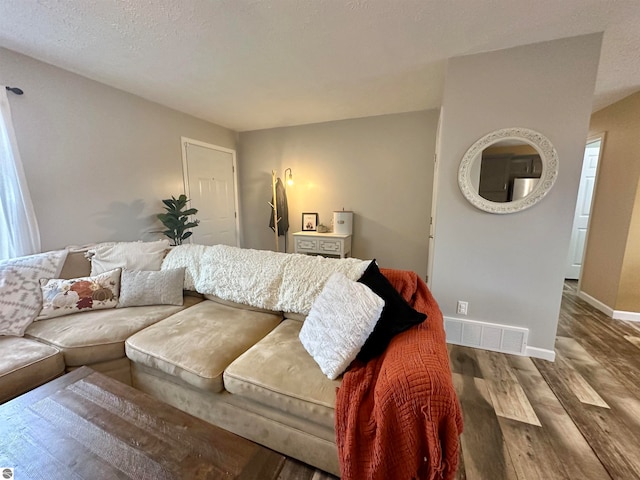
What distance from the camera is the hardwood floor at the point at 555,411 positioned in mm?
1185

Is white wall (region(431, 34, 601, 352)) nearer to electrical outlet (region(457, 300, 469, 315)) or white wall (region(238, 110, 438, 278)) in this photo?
electrical outlet (region(457, 300, 469, 315))

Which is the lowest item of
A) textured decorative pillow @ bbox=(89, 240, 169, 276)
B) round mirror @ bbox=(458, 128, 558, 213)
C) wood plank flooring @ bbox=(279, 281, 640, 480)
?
wood plank flooring @ bbox=(279, 281, 640, 480)

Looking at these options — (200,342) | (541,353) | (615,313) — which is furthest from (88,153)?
(615,313)

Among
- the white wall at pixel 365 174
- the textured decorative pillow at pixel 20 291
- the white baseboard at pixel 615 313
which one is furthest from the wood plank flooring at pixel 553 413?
the textured decorative pillow at pixel 20 291

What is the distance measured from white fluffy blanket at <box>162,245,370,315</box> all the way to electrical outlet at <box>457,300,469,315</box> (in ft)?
3.69

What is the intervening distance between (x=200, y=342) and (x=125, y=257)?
116 cm

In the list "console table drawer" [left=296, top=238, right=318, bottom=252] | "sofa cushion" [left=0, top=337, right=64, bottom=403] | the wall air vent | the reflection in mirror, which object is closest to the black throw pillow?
the wall air vent

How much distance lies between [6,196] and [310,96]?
8.76 ft

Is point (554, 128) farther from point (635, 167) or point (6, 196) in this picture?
point (6, 196)

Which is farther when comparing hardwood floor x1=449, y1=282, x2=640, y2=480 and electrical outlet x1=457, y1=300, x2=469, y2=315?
electrical outlet x1=457, y1=300, x2=469, y2=315

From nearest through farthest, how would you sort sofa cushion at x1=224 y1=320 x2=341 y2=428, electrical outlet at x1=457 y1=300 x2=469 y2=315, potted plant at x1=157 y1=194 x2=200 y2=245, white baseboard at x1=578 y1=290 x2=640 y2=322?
1. sofa cushion at x1=224 y1=320 x2=341 y2=428
2. electrical outlet at x1=457 y1=300 x2=469 y2=315
3. white baseboard at x1=578 y1=290 x2=640 y2=322
4. potted plant at x1=157 y1=194 x2=200 y2=245

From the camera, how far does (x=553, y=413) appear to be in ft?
4.83

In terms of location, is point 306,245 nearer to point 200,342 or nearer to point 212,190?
point 212,190

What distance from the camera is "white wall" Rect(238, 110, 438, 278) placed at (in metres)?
3.21
